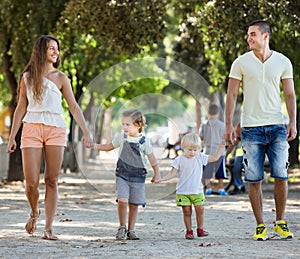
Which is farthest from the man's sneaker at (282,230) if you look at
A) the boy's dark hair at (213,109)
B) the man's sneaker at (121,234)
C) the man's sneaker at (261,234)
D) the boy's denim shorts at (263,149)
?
the boy's dark hair at (213,109)

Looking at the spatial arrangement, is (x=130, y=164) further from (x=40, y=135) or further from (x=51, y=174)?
(x=40, y=135)

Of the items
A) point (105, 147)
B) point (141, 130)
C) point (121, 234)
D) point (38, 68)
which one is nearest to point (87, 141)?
point (105, 147)

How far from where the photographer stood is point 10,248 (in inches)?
329

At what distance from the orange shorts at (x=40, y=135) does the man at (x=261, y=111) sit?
180 cm

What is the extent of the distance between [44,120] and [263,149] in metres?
2.33

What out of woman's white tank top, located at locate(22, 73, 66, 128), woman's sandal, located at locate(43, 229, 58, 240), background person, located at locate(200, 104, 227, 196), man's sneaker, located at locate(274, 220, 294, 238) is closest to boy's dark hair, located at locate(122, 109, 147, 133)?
woman's white tank top, located at locate(22, 73, 66, 128)

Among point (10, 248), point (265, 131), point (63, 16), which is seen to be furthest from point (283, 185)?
point (63, 16)

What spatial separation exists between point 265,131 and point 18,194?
1032cm

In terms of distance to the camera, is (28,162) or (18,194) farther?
(18,194)

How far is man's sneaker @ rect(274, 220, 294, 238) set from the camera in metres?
9.06

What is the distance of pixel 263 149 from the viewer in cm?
918

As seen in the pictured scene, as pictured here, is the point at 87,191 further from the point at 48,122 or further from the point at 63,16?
the point at 48,122

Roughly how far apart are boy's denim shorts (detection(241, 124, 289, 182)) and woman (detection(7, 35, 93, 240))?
168cm

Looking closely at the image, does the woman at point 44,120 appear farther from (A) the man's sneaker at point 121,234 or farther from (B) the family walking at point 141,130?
(A) the man's sneaker at point 121,234
